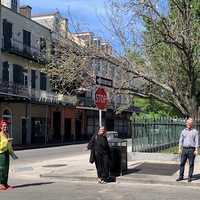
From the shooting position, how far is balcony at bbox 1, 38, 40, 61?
32.5 meters

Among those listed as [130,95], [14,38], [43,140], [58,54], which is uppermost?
[14,38]

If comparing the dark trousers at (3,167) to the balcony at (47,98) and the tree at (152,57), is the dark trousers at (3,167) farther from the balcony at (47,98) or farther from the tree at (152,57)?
the balcony at (47,98)

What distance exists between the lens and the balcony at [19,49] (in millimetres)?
32469

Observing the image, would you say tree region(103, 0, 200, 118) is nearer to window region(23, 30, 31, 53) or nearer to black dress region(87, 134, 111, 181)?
black dress region(87, 134, 111, 181)

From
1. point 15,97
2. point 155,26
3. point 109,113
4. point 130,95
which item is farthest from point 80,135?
point 155,26

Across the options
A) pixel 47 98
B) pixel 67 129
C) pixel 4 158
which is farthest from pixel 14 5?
pixel 4 158

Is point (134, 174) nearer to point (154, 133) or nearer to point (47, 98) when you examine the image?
point (154, 133)

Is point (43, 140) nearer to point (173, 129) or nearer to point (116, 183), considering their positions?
point (173, 129)

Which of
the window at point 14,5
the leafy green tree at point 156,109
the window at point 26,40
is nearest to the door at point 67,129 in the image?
the window at point 26,40

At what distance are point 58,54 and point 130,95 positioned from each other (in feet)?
12.7

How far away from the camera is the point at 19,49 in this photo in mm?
34125

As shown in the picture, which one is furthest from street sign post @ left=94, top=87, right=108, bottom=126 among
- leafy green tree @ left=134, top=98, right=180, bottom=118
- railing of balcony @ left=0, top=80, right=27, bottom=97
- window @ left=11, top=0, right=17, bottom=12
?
window @ left=11, top=0, right=17, bottom=12

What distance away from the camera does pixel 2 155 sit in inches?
383

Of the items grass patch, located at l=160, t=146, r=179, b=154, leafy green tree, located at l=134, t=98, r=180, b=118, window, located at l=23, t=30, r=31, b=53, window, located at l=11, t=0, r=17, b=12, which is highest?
window, located at l=11, t=0, r=17, b=12
